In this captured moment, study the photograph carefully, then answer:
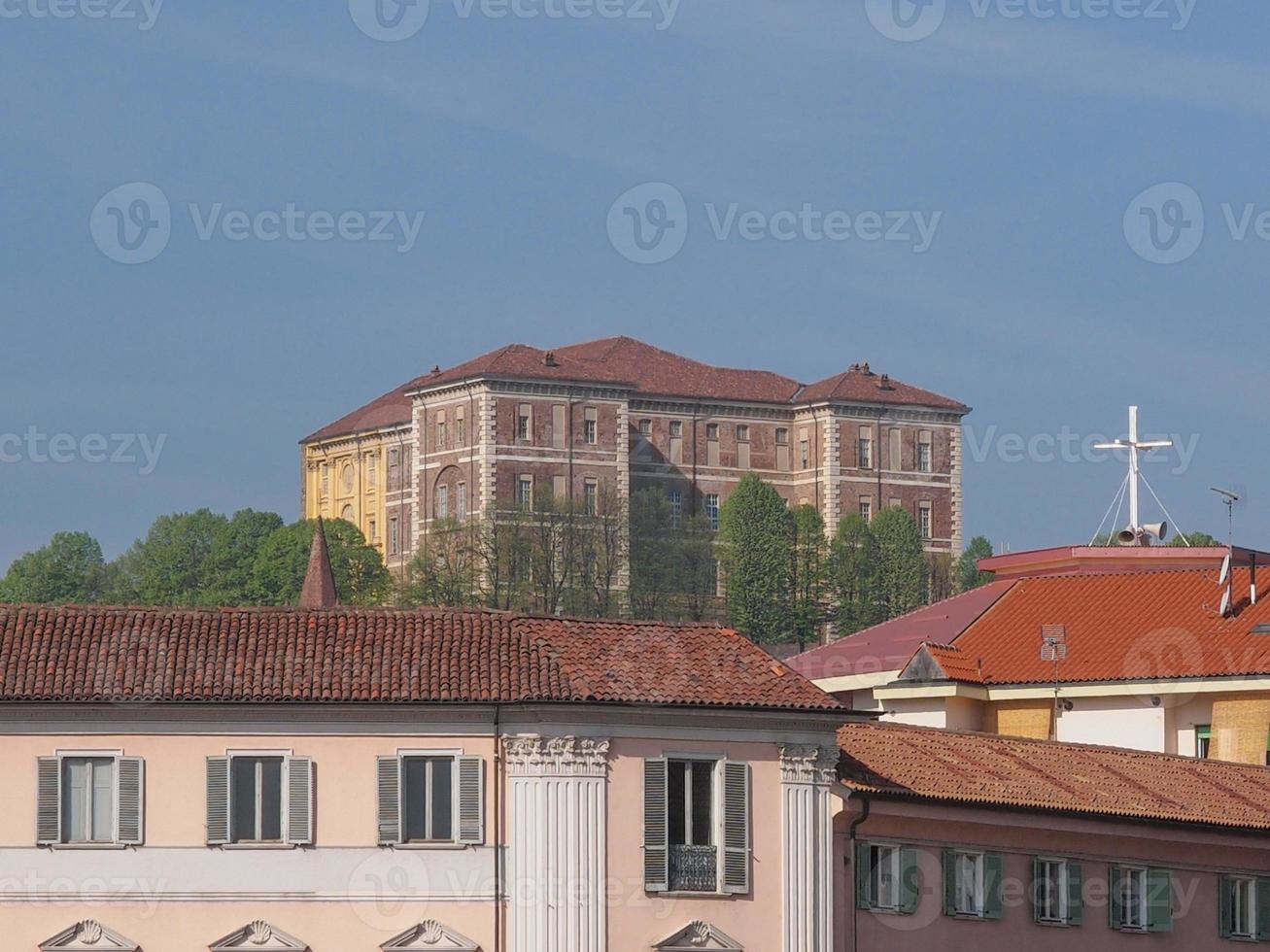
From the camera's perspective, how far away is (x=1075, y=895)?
49.3 m

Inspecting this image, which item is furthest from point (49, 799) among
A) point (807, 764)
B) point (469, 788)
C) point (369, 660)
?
point (807, 764)

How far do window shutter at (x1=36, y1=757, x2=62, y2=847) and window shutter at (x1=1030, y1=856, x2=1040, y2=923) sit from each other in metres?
13.1

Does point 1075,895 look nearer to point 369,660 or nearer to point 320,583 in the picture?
point 369,660

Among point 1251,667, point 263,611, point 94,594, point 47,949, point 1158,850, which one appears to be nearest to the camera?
point 47,949

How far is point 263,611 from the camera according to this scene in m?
45.8

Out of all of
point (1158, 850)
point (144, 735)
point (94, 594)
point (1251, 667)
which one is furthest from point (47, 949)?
point (94, 594)

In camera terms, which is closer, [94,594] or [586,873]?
[586,873]

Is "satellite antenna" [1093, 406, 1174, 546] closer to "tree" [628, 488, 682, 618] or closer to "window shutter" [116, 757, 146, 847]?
"window shutter" [116, 757, 146, 847]

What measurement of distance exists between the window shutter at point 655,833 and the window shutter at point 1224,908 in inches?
420

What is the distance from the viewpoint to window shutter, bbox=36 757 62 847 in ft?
142

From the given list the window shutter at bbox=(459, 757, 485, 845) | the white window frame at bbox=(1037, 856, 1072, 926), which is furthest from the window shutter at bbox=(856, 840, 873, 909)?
the window shutter at bbox=(459, 757, 485, 845)

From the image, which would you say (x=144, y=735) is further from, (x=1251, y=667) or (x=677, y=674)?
(x=1251, y=667)

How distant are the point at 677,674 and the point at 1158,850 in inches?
354

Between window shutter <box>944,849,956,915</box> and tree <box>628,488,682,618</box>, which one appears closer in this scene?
window shutter <box>944,849,956,915</box>
